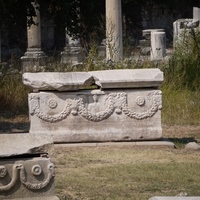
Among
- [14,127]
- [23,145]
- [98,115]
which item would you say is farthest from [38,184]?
[14,127]

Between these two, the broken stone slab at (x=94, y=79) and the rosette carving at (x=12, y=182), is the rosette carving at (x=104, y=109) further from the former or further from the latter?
the rosette carving at (x=12, y=182)

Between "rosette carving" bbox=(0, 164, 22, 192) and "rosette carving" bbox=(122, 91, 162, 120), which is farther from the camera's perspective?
"rosette carving" bbox=(122, 91, 162, 120)

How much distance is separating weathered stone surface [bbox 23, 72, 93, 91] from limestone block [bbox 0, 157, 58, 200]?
396cm

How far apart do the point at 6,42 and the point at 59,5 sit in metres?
21.8

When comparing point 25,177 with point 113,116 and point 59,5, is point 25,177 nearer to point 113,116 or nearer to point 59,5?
point 113,116

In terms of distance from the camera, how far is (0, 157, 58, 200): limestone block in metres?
6.78

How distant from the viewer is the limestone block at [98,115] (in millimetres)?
10891

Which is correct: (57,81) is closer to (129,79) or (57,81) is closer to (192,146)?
(129,79)

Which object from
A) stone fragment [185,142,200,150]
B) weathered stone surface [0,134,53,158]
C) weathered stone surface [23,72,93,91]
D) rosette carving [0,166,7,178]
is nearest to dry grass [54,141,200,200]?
stone fragment [185,142,200,150]

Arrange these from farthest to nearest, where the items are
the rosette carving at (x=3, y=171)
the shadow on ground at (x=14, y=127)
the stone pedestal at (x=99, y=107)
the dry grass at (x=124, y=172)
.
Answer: the shadow on ground at (x=14, y=127) < the stone pedestal at (x=99, y=107) < the dry grass at (x=124, y=172) < the rosette carving at (x=3, y=171)

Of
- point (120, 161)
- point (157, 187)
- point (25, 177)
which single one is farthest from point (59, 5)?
point (25, 177)

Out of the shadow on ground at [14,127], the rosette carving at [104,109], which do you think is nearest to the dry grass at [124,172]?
the rosette carving at [104,109]

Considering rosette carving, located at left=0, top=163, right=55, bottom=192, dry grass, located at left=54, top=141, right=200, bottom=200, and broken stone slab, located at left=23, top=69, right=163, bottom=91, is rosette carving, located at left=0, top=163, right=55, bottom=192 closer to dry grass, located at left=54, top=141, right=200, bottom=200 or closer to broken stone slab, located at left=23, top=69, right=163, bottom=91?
dry grass, located at left=54, top=141, right=200, bottom=200

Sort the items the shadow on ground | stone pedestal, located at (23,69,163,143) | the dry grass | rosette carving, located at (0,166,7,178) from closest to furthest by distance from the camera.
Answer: rosette carving, located at (0,166,7,178), the dry grass, stone pedestal, located at (23,69,163,143), the shadow on ground
